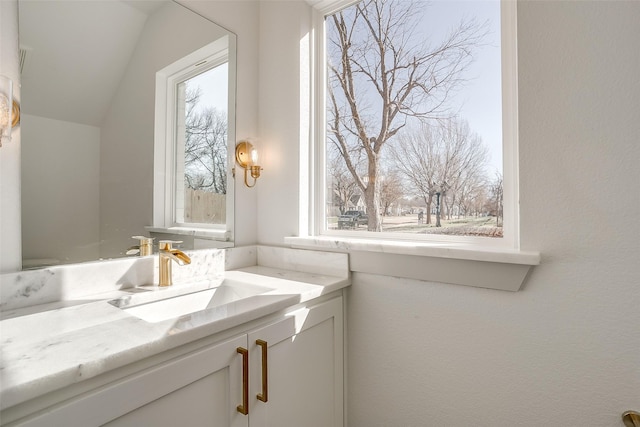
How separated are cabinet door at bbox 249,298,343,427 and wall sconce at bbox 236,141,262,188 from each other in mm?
736

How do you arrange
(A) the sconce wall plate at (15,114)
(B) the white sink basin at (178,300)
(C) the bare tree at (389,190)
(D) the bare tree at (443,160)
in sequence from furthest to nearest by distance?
1. (C) the bare tree at (389,190)
2. (D) the bare tree at (443,160)
3. (B) the white sink basin at (178,300)
4. (A) the sconce wall plate at (15,114)

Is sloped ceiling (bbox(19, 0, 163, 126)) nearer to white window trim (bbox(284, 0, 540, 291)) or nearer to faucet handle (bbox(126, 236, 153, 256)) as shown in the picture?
faucet handle (bbox(126, 236, 153, 256))

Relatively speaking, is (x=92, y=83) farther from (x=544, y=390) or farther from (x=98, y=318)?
(x=544, y=390)

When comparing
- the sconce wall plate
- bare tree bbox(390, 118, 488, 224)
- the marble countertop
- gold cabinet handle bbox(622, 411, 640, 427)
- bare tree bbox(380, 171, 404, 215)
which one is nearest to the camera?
the marble countertop

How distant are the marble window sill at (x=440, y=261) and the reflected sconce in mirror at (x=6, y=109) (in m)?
1.07

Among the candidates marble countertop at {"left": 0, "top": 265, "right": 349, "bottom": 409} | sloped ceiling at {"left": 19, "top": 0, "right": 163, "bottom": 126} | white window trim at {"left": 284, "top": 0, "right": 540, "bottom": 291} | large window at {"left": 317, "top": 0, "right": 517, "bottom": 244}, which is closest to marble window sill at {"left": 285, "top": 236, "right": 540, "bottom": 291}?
white window trim at {"left": 284, "top": 0, "right": 540, "bottom": 291}

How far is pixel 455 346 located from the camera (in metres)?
1.12

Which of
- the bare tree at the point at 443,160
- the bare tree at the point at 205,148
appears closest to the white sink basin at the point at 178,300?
the bare tree at the point at 205,148

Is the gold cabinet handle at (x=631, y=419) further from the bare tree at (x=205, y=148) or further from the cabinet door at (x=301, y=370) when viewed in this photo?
the bare tree at (x=205, y=148)

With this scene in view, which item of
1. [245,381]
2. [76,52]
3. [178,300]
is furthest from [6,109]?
[245,381]

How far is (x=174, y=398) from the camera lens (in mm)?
772

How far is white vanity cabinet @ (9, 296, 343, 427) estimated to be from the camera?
665mm

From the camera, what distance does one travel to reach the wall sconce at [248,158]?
157cm

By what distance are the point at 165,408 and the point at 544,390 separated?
1072 mm
